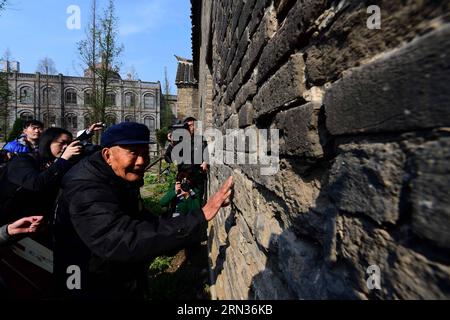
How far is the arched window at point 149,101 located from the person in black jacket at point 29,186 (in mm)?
44222

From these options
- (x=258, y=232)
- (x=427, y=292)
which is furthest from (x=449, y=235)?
(x=258, y=232)

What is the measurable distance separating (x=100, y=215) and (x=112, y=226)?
0.11 metres

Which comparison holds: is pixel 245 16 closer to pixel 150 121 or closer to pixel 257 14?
pixel 257 14

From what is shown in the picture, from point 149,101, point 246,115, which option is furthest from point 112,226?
point 149,101

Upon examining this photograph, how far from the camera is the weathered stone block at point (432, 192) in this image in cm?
52

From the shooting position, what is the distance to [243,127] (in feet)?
6.54

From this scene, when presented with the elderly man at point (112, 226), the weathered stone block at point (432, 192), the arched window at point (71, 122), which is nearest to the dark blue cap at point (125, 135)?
the elderly man at point (112, 226)

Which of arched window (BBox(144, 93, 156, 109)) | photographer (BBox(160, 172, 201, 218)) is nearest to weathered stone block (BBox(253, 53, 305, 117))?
photographer (BBox(160, 172, 201, 218))

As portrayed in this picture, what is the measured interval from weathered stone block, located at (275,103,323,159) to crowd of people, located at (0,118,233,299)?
999 millimetres

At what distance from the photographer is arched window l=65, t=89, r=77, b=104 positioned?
4200 centimetres

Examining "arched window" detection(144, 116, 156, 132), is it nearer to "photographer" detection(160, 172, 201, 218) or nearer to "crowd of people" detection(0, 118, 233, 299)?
"photographer" detection(160, 172, 201, 218)

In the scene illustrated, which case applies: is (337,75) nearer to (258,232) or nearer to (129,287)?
(258,232)

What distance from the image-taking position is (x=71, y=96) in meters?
42.2

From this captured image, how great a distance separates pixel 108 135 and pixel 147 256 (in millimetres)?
981
